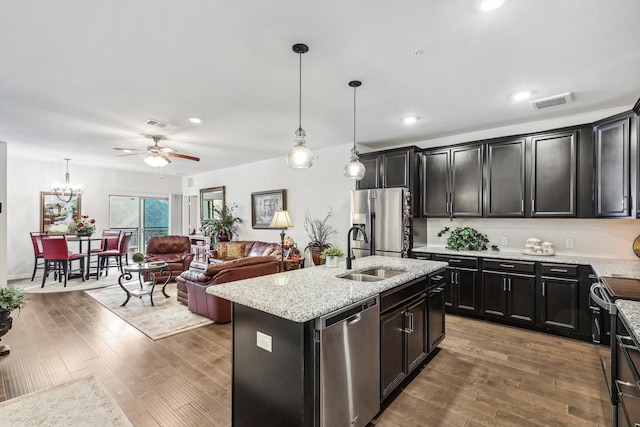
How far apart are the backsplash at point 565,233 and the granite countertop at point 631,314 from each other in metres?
2.36

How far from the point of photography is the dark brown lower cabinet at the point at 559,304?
135 inches

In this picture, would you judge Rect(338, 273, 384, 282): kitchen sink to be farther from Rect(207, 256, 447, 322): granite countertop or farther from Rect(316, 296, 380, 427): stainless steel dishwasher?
Rect(316, 296, 380, 427): stainless steel dishwasher

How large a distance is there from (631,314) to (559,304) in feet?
7.33

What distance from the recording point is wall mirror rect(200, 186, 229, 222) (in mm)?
8375

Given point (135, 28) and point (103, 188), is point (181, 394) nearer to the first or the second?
point (135, 28)

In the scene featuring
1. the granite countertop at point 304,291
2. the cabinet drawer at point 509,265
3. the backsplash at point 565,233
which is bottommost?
the cabinet drawer at point 509,265

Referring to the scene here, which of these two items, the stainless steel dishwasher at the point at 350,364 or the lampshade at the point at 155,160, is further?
the lampshade at the point at 155,160

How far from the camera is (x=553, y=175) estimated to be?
379 centimetres

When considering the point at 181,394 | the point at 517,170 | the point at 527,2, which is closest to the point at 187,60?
the point at 527,2

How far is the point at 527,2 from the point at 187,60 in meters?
2.55

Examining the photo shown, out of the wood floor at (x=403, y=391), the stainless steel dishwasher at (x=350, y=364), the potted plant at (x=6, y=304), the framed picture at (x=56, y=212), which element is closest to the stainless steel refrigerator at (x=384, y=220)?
the wood floor at (x=403, y=391)

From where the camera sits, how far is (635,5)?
187cm

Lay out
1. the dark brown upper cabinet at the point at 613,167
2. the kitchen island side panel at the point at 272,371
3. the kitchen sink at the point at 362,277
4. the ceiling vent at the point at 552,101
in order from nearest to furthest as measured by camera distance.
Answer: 1. the kitchen island side panel at the point at 272,371
2. the kitchen sink at the point at 362,277
3. the dark brown upper cabinet at the point at 613,167
4. the ceiling vent at the point at 552,101

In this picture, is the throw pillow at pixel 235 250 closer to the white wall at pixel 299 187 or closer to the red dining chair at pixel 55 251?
the white wall at pixel 299 187
